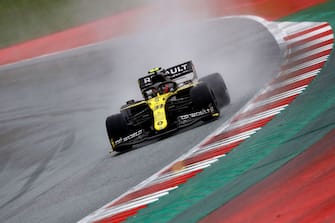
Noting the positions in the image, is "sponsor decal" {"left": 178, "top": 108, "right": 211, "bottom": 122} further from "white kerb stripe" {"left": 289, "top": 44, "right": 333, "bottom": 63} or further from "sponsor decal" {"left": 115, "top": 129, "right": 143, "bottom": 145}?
"white kerb stripe" {"left": 289, "top": 44, "right": 333, "bottom": 63}

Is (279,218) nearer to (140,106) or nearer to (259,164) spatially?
(259,164)

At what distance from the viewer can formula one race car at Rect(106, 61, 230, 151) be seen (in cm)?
1325

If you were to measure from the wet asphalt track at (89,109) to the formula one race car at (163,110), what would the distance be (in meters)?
0.23

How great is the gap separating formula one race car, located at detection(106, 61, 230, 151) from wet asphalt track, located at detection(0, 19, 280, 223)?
8.9 inches

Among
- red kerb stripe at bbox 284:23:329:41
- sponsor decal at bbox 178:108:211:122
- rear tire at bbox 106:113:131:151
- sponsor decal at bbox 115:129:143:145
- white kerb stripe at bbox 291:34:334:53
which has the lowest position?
sponsor decal at bbox 115:129:143:145

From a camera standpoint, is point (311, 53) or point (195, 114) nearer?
point (195, 114)

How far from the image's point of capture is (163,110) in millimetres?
13258

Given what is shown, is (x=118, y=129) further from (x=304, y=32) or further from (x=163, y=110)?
(x=304, y=32)

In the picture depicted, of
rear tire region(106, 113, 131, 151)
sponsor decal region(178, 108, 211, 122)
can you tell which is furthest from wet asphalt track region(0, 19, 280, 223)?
rear tire region(106, 113, 131, 151)

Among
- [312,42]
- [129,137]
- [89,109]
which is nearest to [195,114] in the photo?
[129,137]

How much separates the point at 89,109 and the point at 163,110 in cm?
656

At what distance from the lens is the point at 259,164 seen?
9.59 metres

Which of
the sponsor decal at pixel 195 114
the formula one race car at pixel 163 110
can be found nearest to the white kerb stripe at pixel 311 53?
the formula one race car at pixel 163 110

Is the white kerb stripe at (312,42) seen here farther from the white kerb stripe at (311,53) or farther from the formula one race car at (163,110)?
the formula one race car at (163,110)
